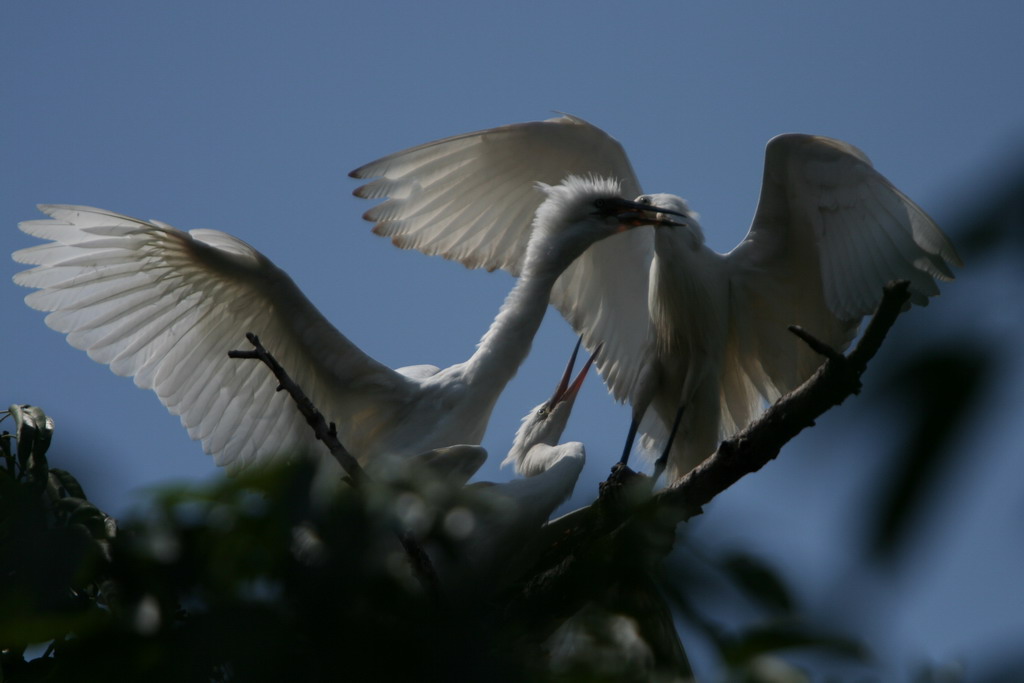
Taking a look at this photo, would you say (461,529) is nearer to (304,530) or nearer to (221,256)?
(304,530)

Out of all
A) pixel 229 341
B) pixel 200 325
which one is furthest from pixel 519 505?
pixel 200 325

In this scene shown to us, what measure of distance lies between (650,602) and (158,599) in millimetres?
466

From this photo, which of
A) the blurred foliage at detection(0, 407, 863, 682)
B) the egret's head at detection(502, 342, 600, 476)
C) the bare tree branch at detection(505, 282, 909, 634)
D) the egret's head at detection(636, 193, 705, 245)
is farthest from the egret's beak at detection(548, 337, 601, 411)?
the blurred foliage at detection(0, 407, 863, 682)

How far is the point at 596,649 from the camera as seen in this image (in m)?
1.03

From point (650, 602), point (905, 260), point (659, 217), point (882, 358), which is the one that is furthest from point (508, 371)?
point (882, 358)

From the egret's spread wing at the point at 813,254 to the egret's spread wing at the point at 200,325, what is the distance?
1852 millimetres

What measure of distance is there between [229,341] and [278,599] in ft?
12.9

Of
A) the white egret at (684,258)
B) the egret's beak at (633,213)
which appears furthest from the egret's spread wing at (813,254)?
the egret's beak at (633,213)

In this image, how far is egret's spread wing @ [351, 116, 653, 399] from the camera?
18.8ft

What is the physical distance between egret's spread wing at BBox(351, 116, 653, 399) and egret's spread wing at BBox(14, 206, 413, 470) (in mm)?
1151

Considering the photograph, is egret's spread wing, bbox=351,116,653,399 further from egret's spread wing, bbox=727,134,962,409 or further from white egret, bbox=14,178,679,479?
white egret, bbox=14,178,679,479

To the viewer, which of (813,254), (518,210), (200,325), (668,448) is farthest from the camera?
(518,210)

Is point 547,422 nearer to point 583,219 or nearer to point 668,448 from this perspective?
point 668,448

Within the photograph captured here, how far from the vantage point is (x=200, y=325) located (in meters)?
4.68
